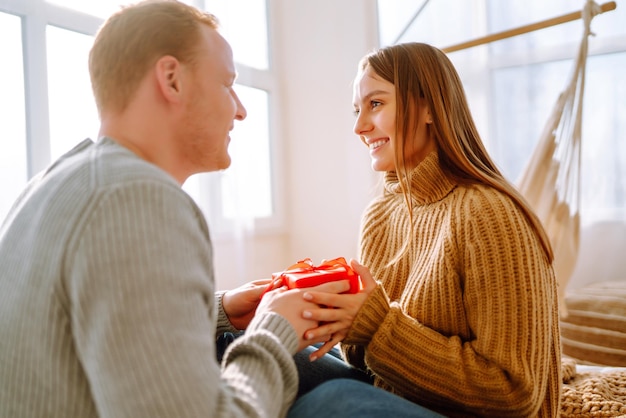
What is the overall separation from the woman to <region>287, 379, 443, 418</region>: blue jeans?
0.14m

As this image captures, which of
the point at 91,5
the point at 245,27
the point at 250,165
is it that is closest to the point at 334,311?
the point at 91,5

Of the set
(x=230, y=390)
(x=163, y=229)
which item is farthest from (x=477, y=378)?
(x=163, y=229)

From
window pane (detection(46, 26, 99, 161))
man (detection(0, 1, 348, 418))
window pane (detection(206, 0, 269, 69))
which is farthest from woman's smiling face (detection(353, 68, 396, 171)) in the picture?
window pane (detection(206, 0, 269, 69))

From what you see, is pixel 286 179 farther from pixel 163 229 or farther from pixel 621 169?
pixel 163 229

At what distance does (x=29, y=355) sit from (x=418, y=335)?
64 centimetres

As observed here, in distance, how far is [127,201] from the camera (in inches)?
24.8

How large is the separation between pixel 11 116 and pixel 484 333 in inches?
57.2

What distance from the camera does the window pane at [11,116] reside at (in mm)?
1630

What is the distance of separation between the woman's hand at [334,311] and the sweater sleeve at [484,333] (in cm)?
2

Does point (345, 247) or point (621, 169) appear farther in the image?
point (345, 247)

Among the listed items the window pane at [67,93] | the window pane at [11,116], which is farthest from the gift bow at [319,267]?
the window pane at [67,93]

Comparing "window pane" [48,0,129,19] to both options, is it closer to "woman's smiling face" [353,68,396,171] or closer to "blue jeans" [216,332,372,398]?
"woman's smiling face" [353,68,396,171]

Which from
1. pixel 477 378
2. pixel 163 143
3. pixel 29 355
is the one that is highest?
pixel 163 143

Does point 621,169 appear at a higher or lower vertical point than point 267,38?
lower
